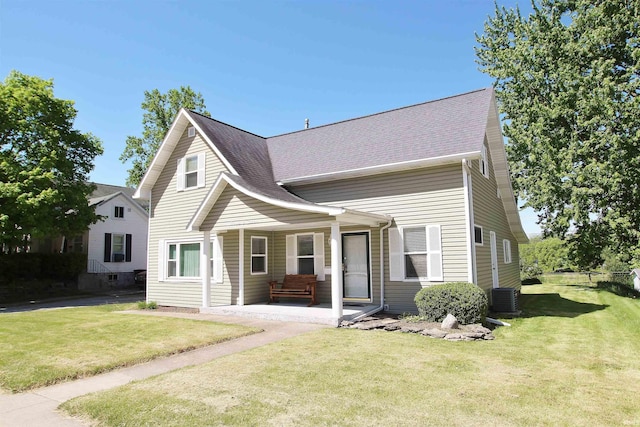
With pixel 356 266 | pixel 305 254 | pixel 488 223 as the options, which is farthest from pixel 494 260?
pixel 305 254

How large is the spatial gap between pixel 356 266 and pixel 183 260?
23.1 feet

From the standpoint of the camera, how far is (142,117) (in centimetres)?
3094

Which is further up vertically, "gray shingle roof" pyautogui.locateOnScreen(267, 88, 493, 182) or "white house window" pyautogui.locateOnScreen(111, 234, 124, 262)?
"gray shingle roof" pyautogui.locateOnScreen(267, 88, 493, 182)

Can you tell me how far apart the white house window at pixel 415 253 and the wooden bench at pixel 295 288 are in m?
2.68

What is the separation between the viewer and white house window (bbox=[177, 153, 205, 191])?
15.0 metres

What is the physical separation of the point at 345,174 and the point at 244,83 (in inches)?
237

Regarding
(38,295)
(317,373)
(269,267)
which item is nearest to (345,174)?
(269,267)

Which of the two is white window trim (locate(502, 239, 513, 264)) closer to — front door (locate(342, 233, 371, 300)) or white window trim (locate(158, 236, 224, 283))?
front door (locate(342, 233, 371, 300))

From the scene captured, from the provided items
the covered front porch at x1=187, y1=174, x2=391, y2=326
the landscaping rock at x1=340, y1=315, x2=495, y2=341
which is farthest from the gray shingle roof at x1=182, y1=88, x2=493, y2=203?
the landscaping rock at x1=340, y1=315, x2=495, y2=341

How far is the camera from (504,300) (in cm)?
1212

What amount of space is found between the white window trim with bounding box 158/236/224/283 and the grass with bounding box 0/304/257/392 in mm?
2751

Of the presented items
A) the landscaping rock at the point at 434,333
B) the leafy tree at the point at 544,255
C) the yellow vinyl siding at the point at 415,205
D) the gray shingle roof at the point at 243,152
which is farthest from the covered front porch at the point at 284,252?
the leafy tree at the point at 544,255

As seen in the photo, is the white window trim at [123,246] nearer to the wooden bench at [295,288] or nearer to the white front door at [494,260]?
the wooden bench at [295,288]

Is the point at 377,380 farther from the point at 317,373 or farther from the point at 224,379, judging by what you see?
the point at 224,379
